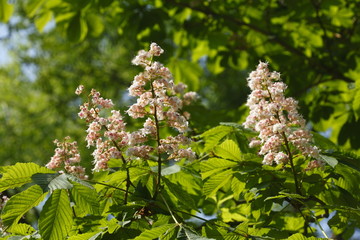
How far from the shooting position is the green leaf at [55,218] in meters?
1.81

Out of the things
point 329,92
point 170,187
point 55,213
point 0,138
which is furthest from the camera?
point 0,138

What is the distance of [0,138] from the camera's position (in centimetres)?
1262

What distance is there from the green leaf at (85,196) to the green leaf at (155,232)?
→ 0.97 ft

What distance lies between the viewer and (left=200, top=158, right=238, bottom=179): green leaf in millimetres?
2227

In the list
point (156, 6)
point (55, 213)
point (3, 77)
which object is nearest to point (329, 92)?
point (156, 6)

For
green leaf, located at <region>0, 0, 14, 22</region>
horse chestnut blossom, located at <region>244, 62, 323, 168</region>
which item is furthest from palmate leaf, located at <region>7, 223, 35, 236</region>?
green leaf, located at <region>0, 0, 14, 22</region>

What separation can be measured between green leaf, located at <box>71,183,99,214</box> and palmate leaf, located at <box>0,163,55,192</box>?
0.13m

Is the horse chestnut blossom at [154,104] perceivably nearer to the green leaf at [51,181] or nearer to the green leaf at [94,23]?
the green leaf at [51,181]

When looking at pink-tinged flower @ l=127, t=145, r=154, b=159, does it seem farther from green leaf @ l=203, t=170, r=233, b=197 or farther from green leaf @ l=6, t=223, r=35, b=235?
green leaf @ l=6, t=223, r=35, b=235

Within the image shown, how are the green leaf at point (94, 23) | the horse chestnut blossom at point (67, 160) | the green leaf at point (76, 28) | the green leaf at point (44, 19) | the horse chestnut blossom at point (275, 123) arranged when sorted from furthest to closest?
the green leaf at point (94, 23)
the green leaf at point (44, 19)
the green leaf at point (76, 28)
the horse chestnut blossom at point (67, 160)
the horse chestnut blossom at point (275, 123)

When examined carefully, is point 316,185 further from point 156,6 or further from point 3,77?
point 3,77

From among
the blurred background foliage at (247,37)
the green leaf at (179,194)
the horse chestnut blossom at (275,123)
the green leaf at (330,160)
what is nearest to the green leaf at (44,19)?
the blurred background foliage at (247,37)

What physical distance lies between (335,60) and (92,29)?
8.94 feet

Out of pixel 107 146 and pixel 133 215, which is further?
pixel 107 146
